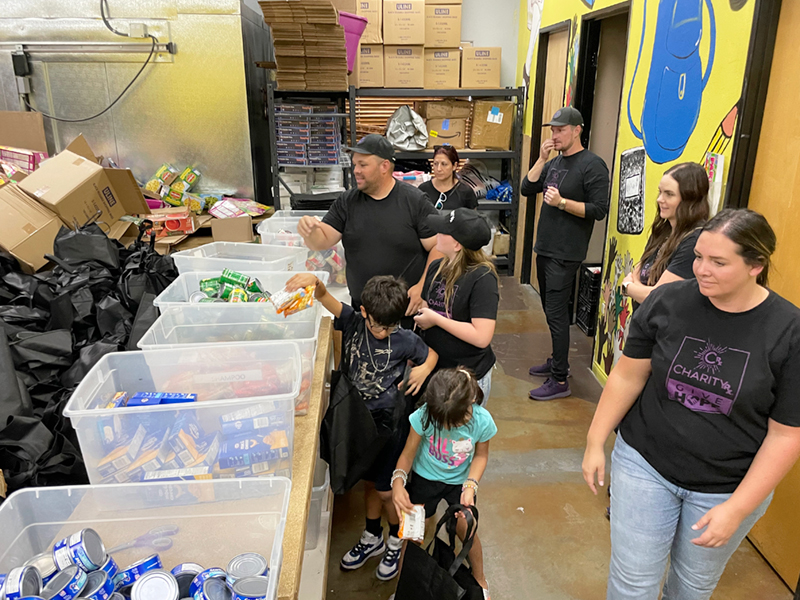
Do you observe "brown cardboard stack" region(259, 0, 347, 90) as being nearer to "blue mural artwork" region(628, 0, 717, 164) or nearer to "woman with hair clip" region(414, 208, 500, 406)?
"blue mural artwork" region(628, 0, 717, 164)

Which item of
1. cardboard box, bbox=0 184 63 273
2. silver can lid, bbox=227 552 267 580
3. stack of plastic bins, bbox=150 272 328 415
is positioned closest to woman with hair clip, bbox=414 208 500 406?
stack of plastic bins, bbox=150 272 328 415

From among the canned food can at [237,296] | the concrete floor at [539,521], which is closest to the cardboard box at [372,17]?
the concrete floor at [539,521]

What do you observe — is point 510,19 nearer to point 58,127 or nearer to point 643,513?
point 58,127

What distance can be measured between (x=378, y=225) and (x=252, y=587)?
5.98 feet

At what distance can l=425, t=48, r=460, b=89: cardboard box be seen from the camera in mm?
5266

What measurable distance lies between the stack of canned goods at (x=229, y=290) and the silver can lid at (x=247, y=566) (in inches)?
40.3

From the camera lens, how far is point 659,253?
2256 millimetres

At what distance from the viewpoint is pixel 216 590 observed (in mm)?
892

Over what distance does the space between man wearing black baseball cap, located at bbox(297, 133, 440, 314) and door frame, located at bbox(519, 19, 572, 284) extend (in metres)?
2.74

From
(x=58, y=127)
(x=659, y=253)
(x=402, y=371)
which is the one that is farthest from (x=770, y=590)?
(x=58, y=127)

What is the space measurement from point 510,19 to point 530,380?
3957mm

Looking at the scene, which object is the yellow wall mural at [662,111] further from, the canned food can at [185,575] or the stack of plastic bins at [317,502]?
the canned food can at [185,575]

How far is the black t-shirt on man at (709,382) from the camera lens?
126 cm

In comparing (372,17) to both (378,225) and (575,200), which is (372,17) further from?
(378,225)
